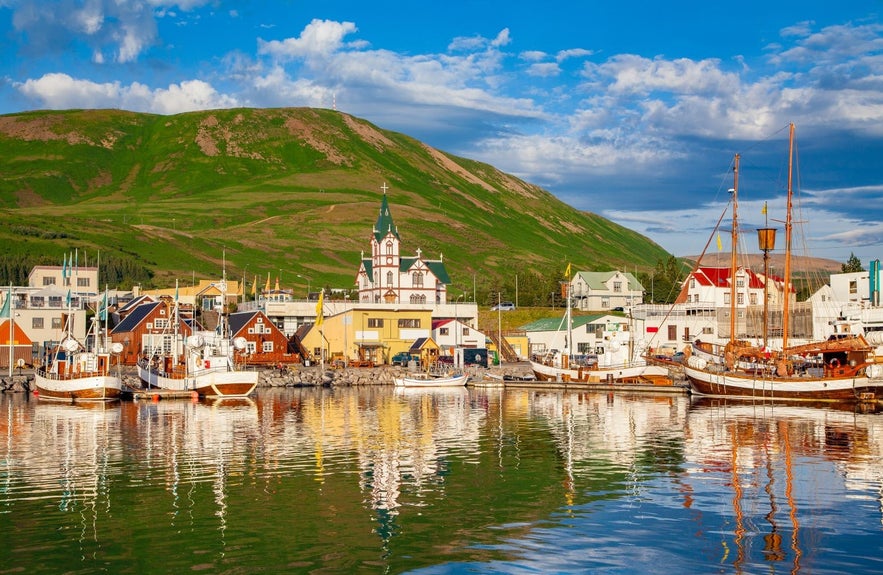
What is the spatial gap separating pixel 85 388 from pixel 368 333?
1789 inches

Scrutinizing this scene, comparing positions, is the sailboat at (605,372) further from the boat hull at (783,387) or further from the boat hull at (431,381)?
the boat hull at (783,387)

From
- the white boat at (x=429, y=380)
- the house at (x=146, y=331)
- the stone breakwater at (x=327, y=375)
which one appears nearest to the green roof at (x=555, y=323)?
the stone breakwater at (x=327, y=375)

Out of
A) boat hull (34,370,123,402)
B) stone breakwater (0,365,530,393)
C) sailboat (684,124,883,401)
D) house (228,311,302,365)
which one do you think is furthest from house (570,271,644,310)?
boat hull (34,370,123,402)

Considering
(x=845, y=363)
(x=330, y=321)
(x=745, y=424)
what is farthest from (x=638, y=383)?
(x=330, y=321)

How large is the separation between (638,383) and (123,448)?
190ft

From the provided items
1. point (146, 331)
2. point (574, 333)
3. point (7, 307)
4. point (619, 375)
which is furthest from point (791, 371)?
point (7, 307)

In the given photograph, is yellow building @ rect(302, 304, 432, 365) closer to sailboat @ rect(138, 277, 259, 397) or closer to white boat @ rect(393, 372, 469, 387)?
white boat @ rect(393, 372, 469, 387)

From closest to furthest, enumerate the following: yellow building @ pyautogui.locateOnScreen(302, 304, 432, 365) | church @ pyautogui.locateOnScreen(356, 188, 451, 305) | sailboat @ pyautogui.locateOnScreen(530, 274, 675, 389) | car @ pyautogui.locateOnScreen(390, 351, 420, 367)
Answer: sailboat @ pyautogui.locateOnScreen(530, 274, 675, 389) < car @ pyautogui.locateOnScreen(390, 351, 420, 367) < yellow building @ pyautogui.locateOnScreen(302, 304, 432, 365) < church @ pyautogui.locateOnScreen(356, 188, 451, 305)

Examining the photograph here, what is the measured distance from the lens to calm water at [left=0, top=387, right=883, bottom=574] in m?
27.1

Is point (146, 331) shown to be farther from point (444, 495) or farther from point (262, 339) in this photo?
point (444, 495)

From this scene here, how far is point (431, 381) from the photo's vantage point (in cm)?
10094

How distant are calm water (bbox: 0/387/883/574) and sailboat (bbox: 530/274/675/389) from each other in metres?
30.9

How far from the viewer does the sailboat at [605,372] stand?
A: 318ft

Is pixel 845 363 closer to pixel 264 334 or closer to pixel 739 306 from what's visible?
pixel 739 306
